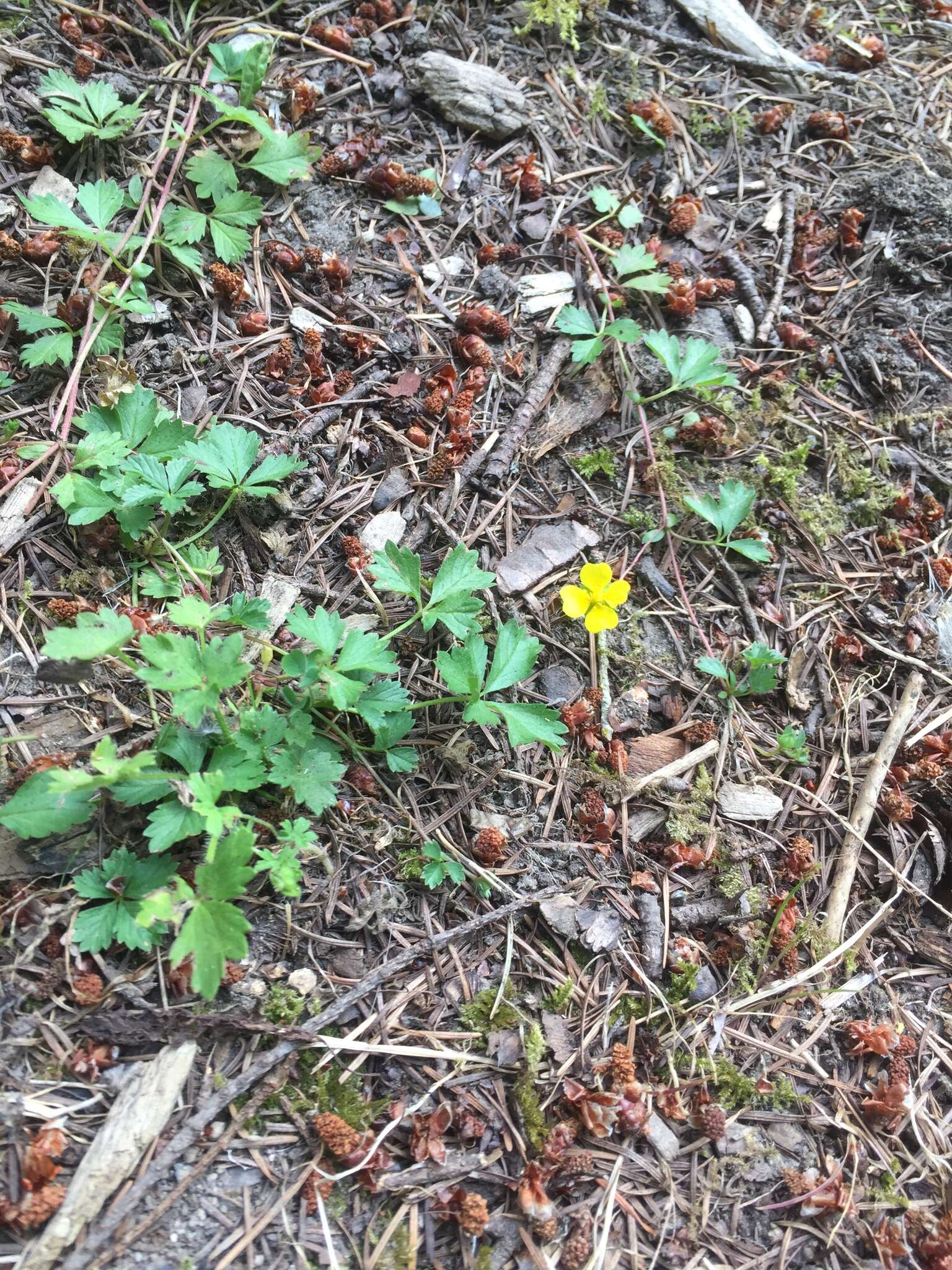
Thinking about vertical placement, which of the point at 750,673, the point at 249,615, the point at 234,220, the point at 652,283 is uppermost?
the point at 234,220

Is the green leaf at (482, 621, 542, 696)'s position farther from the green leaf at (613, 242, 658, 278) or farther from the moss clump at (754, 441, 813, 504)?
the green leaf at (613, 242, 658, 278)

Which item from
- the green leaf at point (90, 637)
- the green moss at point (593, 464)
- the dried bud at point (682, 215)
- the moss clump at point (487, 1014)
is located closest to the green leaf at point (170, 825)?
the green leaf at point (90, 637)

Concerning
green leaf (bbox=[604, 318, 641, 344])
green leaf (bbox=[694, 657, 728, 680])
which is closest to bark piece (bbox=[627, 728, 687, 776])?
green leaf (bbox=[694, 657, 728, 680])

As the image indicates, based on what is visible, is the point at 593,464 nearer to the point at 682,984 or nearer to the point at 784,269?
the point at 784,269

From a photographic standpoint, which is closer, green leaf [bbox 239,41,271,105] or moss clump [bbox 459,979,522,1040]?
moss clump [bbox 459,979,522,1040]

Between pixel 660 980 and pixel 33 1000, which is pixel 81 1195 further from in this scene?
pixel 660 980

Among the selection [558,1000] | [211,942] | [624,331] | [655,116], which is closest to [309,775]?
[211,942]

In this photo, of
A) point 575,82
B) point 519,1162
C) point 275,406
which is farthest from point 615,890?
point 575,82
